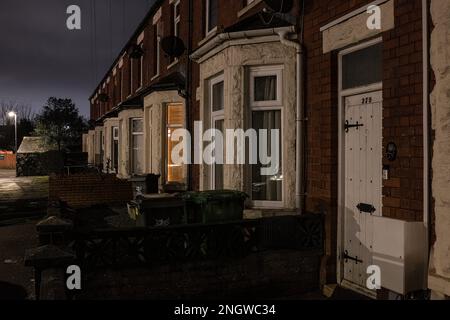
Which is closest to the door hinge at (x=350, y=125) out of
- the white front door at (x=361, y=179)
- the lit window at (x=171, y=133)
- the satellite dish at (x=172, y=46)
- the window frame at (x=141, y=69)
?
the white front door at (x=361, y=179)

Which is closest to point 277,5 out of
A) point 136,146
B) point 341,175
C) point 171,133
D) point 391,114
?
point 391,114

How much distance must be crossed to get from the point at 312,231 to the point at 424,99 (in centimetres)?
234

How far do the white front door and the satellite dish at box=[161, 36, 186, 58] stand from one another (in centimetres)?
584

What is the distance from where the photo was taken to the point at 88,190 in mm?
12234

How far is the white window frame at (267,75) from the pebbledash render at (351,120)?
2 centimetres

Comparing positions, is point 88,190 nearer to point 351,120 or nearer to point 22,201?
point 22,201

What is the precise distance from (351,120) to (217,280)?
8.75 ft

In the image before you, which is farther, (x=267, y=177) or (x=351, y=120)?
(x=267, y=177)

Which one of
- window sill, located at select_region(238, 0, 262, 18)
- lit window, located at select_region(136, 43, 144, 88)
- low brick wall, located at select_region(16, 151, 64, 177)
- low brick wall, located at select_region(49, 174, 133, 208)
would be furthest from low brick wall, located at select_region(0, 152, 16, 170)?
window sill, located at select_region(238, 0, 262, 18)

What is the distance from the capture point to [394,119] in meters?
4.29

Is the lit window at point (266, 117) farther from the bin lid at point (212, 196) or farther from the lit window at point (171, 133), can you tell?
the lit window at point (171, 133)

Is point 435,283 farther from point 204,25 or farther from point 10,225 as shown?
point 10,225

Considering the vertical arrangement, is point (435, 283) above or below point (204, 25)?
below
